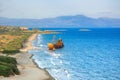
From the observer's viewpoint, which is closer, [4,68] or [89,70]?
[4,68]

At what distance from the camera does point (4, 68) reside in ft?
166

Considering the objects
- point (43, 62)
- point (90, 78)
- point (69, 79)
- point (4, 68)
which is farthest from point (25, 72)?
point (43, 62)

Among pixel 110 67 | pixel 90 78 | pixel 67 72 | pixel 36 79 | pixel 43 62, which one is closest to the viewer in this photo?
pixel 36 79

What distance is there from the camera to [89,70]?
206 ft

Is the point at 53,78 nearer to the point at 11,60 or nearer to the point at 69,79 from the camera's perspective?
the point at 69,79

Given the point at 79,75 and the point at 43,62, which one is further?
the point at 43,62

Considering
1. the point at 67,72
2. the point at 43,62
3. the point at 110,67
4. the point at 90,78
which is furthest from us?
the point at 43,62

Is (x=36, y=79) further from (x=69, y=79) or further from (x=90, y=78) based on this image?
(x=90, y=78)

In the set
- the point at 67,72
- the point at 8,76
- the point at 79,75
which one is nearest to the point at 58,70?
the point at 67,72

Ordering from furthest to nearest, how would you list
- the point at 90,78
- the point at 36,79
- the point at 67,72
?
1. the point at 67,72
2. the point at 90,78
3. the point at 36,79

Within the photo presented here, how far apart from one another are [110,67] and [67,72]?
13970 mm

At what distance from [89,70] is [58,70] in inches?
286

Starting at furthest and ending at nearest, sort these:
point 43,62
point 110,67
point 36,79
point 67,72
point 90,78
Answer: point 43,62 < point 110,67 < point 67,72 < point 90,78 < point 36,79

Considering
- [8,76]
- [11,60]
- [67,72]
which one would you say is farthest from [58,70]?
[8,76]
